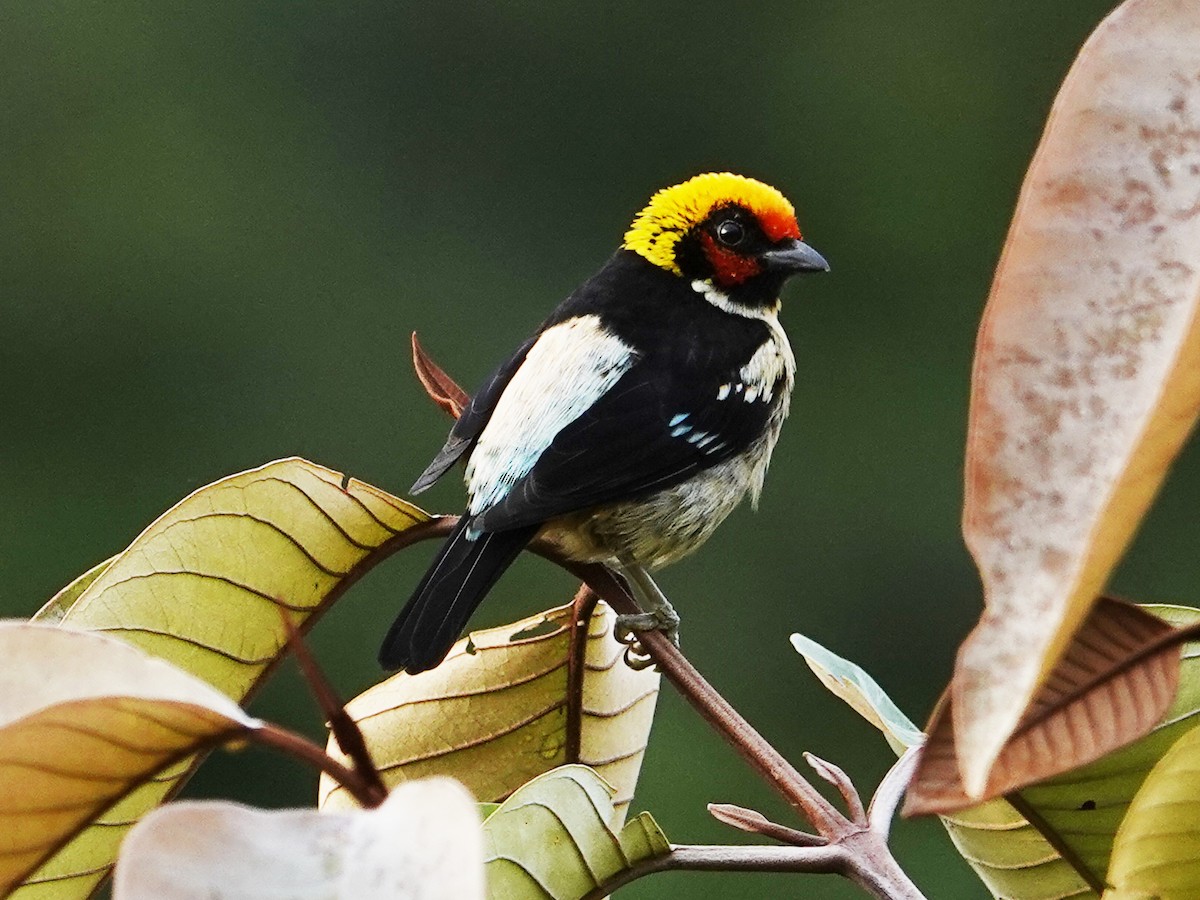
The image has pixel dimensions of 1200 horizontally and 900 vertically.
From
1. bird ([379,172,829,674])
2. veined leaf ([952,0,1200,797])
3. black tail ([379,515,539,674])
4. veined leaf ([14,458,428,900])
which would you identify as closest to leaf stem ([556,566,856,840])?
veined leaf ([14,458,428,900])

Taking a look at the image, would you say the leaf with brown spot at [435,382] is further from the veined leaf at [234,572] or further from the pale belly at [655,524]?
the pale belly at [655,524]

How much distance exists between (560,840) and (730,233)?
2.19 meters

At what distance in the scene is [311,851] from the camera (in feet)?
2.31

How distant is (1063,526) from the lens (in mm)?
628

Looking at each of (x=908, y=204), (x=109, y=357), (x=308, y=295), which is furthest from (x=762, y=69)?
(x=109, y=357)

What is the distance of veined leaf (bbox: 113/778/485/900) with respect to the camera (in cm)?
64

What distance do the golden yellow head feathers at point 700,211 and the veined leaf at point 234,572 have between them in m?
1.93

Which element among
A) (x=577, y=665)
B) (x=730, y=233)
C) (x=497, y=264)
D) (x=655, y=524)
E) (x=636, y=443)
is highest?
(x=730, y=233)

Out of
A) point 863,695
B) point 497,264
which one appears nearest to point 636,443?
point 863,695

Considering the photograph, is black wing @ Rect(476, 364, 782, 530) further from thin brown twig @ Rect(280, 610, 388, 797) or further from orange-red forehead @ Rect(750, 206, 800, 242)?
thin brown twig @ Rect(280, 610, 388, 797)

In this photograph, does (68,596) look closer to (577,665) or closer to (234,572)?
(234,572)

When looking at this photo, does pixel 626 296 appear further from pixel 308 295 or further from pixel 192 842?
pixel 308 295

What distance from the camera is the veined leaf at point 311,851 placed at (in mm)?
645

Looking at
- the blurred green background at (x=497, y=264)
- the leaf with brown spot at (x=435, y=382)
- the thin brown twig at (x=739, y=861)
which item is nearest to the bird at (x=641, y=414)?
the leaf with brown spot at (x=435, y=382)
